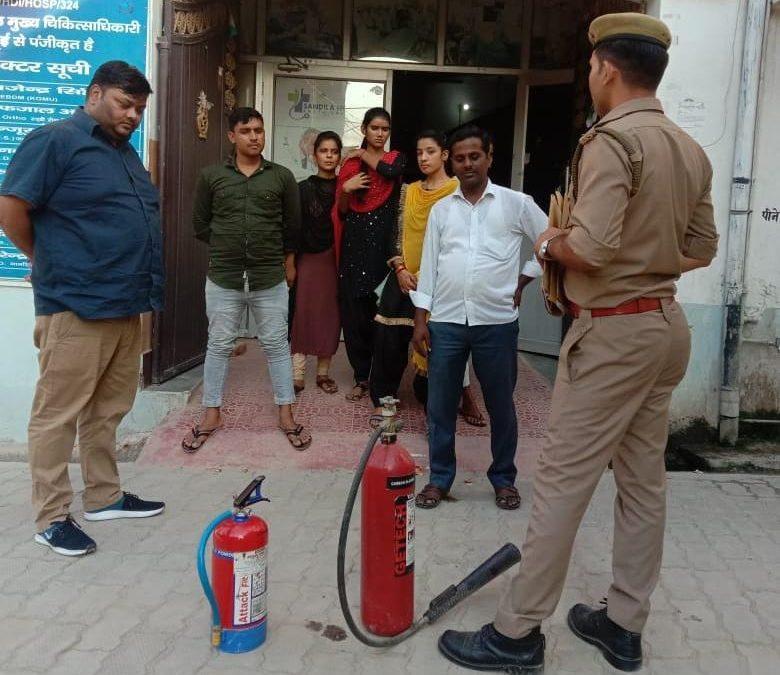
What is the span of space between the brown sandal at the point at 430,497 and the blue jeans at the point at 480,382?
0.03 meters

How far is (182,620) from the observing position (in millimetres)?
2844

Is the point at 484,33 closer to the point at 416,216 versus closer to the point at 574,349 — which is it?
the point at 416,216

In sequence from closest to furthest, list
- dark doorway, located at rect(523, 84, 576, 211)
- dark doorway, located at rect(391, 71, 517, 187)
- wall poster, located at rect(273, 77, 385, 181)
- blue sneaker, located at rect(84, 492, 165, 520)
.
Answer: blue sneaker, located at rect(84, 492, 165, 520) < dark doorway, located at rect(523, 84, 576, 211) < wall poster, located at rect(273, 77, 385, 181) < dark doorway, located at rect(391, 71, 517, 187)

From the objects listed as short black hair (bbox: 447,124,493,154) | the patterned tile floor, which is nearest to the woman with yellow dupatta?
the patterned tile floor

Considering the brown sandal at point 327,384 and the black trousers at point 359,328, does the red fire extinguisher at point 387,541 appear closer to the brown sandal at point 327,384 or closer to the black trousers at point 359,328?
the black trousers at point 359,328

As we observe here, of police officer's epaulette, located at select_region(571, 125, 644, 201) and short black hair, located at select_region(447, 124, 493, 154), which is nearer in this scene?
police officer's epaulette, located at select_region(571, 125, 644, 201)

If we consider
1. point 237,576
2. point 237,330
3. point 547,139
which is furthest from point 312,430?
point 547,139

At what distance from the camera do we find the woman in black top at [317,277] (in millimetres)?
5234

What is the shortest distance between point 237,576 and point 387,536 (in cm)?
53

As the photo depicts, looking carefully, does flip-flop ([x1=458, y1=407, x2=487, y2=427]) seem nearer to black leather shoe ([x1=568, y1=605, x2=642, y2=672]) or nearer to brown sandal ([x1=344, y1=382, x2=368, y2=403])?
brown sandal ([x1=344, y1=382, x2=368, y2=403])

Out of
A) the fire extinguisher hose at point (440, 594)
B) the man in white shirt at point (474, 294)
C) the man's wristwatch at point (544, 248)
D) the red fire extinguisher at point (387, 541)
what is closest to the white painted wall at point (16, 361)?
the man in white shirt at point (474, 294)

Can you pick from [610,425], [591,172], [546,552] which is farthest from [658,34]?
[546,552]

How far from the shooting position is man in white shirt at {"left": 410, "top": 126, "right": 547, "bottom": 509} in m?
3.81

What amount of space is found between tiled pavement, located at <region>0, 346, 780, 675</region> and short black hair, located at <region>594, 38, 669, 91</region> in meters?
1.98
